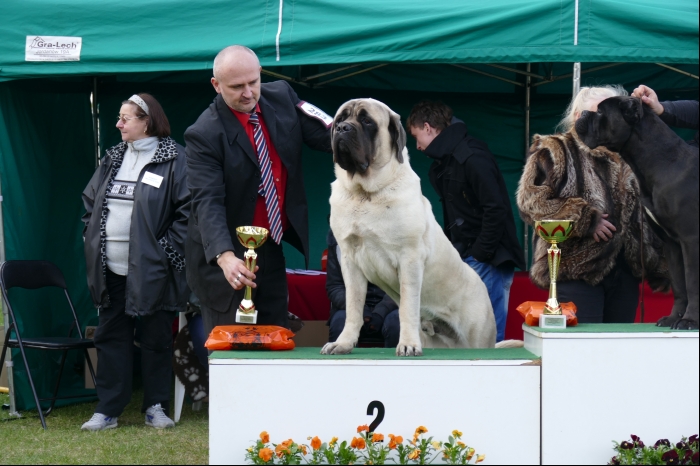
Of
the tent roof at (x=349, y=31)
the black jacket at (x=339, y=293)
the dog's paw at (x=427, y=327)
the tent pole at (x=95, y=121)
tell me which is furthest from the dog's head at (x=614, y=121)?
the tent pole at (x=95, y=121)

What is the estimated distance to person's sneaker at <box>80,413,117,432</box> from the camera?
15.5 ft

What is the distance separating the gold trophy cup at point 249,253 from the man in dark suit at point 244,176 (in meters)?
0.08

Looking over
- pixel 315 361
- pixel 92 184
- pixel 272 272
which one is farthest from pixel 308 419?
pixel 92 184

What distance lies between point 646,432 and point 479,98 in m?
4.35

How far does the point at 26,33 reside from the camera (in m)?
4.63

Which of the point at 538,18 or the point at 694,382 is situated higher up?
the point at 538,18

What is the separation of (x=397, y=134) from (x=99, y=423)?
279 cm

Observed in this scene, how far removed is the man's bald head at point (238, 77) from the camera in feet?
10.6

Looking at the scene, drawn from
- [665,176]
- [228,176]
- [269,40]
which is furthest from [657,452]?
[269,40]

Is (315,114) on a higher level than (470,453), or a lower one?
higher

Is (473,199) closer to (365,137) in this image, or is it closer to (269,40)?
(269,40)

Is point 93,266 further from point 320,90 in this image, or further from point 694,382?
point 694,382

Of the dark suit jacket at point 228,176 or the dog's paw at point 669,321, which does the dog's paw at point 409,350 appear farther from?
the dog's paw at point 669,321

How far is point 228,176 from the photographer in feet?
11.1
